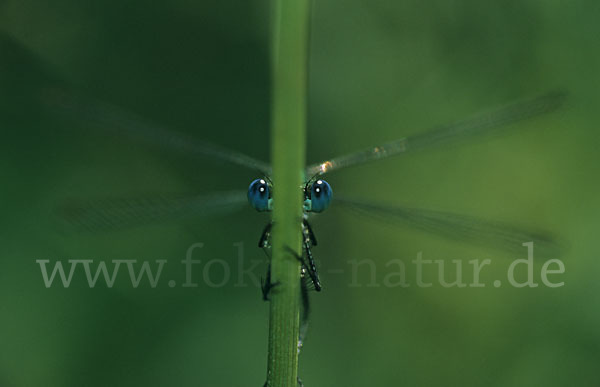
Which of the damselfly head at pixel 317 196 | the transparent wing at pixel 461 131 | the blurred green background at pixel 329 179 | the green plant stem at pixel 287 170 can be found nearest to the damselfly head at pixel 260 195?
the damselfly head at pixel 317 196

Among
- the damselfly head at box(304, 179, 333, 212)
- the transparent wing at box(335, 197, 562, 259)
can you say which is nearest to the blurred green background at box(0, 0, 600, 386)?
the transparent wing at box(335, 197, 562, 259)

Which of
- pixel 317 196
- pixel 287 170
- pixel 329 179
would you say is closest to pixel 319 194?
pixel 317 196

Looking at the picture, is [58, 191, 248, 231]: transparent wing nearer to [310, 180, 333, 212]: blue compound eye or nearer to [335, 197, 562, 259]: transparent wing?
[310, 180, 333, 212]: blue compound eye

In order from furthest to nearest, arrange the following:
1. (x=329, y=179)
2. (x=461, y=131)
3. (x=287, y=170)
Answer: (x=329, y=179)
(x=461, y=131)
(x=287, y=170)

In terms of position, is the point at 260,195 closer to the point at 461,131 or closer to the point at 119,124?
the point at 119,124

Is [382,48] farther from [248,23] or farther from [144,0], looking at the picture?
[144,0]

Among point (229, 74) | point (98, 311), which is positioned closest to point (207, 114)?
point (229, 74)

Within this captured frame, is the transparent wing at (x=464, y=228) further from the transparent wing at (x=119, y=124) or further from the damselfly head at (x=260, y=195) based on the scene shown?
the transparent wing at (x=119, y=124)
